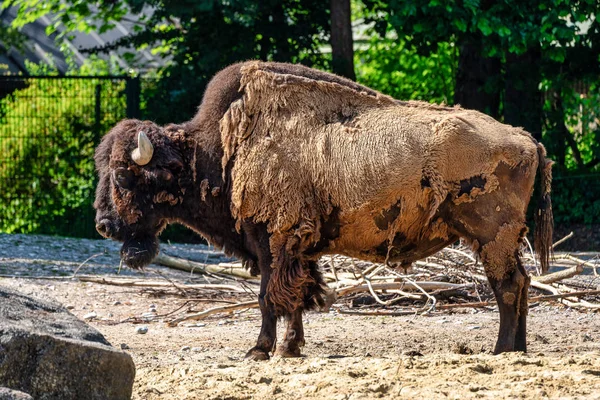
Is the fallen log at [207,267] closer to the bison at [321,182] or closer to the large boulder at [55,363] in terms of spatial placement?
the bison at [321,182]

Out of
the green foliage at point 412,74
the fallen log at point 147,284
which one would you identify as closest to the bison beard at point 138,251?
the fallen log at point 147,284

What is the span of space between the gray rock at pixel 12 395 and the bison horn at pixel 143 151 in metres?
2.91

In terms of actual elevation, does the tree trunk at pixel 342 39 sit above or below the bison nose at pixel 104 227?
above

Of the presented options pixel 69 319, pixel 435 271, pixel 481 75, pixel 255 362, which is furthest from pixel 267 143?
pixel 481 75

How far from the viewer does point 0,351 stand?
14.0 feet

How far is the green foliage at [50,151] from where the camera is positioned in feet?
51.7

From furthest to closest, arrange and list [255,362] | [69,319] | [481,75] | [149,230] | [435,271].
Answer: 1. [481,75]
2. [435,271]
3. [149,230]
4. [255,362]
5. [69,319]

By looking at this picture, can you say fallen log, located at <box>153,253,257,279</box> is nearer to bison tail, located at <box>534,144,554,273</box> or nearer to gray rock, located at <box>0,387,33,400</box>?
bison tail, located at <box>534,144,554,273</box>

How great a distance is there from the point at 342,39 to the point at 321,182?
911 centimetres

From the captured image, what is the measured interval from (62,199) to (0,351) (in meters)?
11.8

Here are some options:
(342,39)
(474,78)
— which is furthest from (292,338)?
(474,78)

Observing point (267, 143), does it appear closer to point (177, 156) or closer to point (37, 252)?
point (177, 156)

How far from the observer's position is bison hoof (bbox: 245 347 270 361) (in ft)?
20.7

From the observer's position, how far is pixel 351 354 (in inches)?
264
